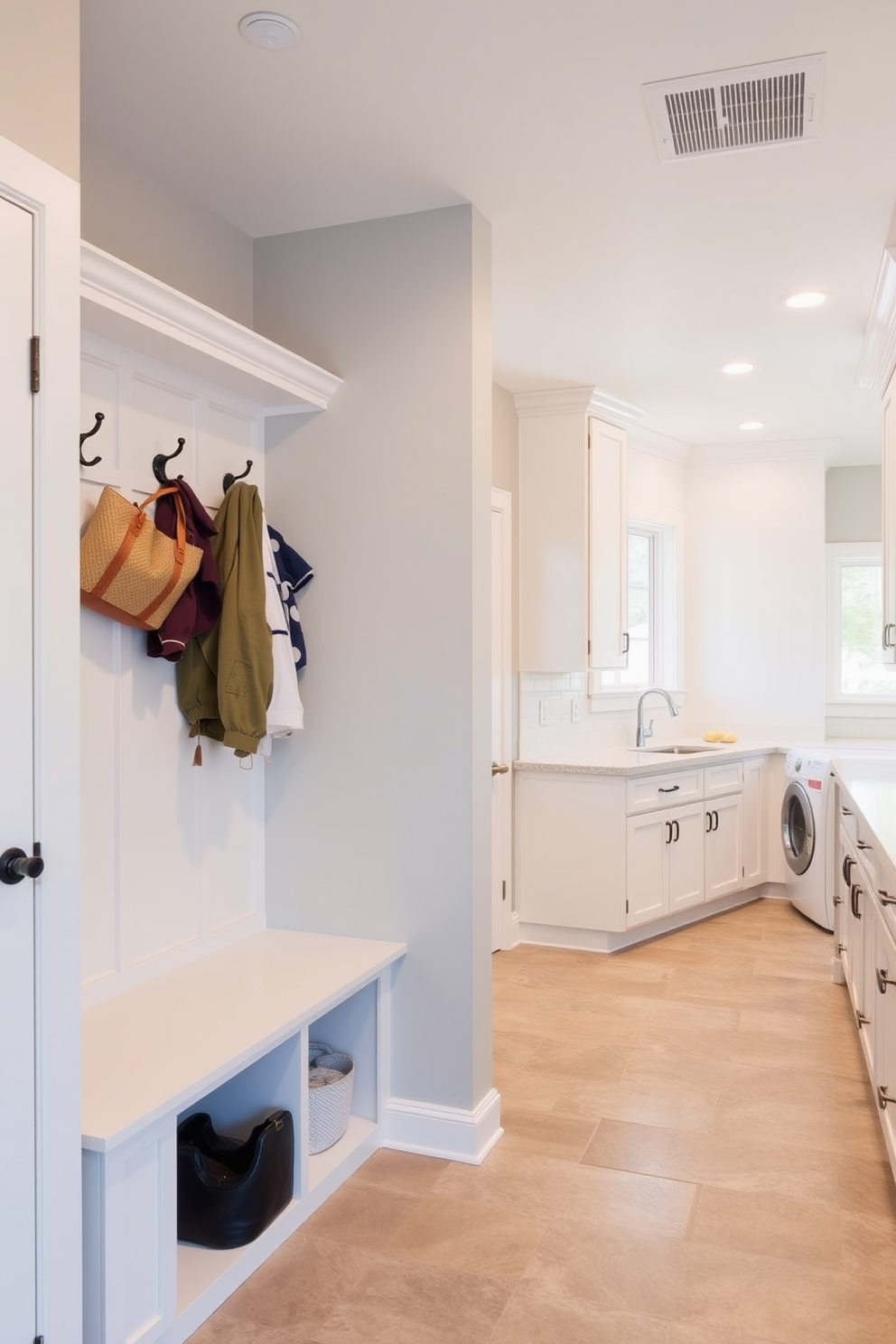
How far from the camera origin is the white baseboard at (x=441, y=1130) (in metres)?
2.82

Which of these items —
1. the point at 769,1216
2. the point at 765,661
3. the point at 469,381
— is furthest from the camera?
the point at 765,661

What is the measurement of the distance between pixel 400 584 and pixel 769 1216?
1872 mm

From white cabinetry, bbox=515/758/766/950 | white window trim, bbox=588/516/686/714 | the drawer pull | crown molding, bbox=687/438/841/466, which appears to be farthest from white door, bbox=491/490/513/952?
the drawer pull

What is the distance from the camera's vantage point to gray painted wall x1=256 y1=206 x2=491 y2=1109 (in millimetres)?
2838

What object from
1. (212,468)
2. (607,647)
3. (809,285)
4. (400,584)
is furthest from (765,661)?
(212,468)

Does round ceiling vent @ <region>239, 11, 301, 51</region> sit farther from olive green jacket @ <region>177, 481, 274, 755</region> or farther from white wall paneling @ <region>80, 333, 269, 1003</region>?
olive green jacket @ <region>177, 481, 274, 755</region>

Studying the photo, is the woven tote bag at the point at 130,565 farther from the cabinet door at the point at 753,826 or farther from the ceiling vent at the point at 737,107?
the cabinet door at the point at 753,826

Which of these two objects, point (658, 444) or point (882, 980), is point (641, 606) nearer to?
point (658, 444)

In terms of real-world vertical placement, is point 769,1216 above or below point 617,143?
below

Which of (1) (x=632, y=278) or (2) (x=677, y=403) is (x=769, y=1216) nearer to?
(1) (x=632, y=278)

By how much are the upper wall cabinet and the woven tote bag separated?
106 inches

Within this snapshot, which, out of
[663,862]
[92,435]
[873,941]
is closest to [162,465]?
[92,435]

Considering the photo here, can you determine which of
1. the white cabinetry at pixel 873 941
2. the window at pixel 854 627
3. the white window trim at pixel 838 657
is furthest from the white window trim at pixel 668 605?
the white cabinetry at pixel 873 941

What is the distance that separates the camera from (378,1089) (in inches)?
113
